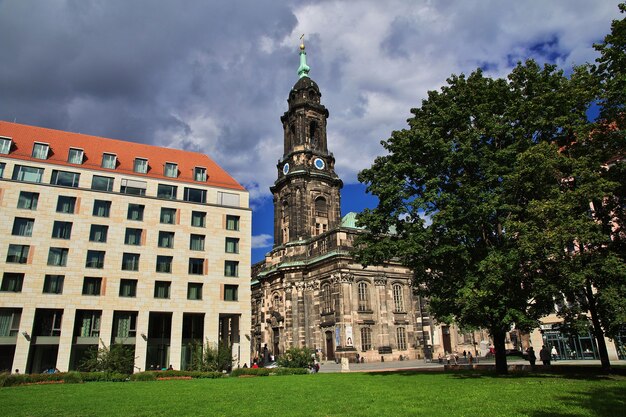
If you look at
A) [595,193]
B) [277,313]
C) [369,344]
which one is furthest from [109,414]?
[277,313]

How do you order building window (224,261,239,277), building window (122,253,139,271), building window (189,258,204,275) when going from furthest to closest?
1. building window (224,261,239,277)
2. building window (189,258,204,275)
3. building window (122,253,139,271)

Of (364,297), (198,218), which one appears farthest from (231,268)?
(364,297)

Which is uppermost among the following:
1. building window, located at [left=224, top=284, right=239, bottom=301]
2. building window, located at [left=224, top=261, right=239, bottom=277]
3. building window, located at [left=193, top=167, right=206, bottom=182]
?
building window, located at [left=193, top=167, right=206, bottom=182]

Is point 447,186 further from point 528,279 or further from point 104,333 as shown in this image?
point 104,333

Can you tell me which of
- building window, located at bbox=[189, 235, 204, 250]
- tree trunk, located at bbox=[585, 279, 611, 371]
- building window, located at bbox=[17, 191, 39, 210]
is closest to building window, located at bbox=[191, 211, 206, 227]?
building window, located at bbox=[189, 235, 204, 250]

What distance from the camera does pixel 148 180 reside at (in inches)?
1896

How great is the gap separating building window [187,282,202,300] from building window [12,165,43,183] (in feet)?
59.4

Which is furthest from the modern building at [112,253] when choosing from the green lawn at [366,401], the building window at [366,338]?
the green lawn at [366,401]

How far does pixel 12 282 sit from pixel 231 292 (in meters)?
20.2

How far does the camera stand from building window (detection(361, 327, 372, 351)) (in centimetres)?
5540

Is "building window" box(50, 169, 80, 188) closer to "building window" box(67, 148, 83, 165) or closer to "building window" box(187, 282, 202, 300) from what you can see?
"building window" box(67, 148, 83, 165)

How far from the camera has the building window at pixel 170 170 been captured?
1972 inches

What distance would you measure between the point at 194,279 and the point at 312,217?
80.8 feet

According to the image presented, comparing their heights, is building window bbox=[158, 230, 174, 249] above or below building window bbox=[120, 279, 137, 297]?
above
